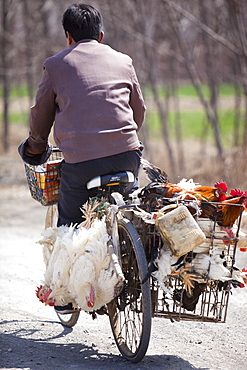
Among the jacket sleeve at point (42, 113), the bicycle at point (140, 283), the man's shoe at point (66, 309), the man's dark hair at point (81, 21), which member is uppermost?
the man's dark hair at point (81, 21)

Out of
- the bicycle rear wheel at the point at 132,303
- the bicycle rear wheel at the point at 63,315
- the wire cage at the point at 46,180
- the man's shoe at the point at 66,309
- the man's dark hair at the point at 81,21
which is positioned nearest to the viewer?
the bicycle rear wheel at the point at 132,303

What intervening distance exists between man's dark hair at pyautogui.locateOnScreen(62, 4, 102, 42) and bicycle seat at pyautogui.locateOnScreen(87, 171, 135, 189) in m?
0.94

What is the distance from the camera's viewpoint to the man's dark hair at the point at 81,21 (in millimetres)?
3766

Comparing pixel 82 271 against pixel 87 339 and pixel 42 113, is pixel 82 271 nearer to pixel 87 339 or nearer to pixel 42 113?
pixel 87 339

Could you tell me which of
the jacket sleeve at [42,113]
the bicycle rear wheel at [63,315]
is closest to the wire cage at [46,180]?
the jacket sleeve at [42,113]

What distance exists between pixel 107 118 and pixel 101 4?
9.47 m

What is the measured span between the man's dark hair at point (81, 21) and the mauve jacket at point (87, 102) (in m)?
0.08

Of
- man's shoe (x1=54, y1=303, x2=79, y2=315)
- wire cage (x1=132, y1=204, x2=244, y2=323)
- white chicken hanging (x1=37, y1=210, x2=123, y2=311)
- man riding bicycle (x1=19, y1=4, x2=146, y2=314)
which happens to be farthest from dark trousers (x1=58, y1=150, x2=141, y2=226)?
man's shoe (x1=54, y1=303, x2=79, y2=315)

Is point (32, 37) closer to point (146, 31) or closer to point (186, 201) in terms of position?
point (146, 31)

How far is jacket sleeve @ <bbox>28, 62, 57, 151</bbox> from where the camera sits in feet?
12.0

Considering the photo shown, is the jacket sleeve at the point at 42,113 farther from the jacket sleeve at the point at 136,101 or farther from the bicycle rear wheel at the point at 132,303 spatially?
the bicycle rear wheel at the point at 132,303

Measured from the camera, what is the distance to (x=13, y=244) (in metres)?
6.93

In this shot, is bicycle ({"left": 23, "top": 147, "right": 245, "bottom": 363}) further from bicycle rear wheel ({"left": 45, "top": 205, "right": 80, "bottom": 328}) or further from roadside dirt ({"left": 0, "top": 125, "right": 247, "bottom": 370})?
bicycle rear wheel ({"left": 45, "top": 205, "right": 80, "bottom": 328})

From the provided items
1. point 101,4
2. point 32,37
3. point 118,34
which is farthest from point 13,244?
point 32,37
